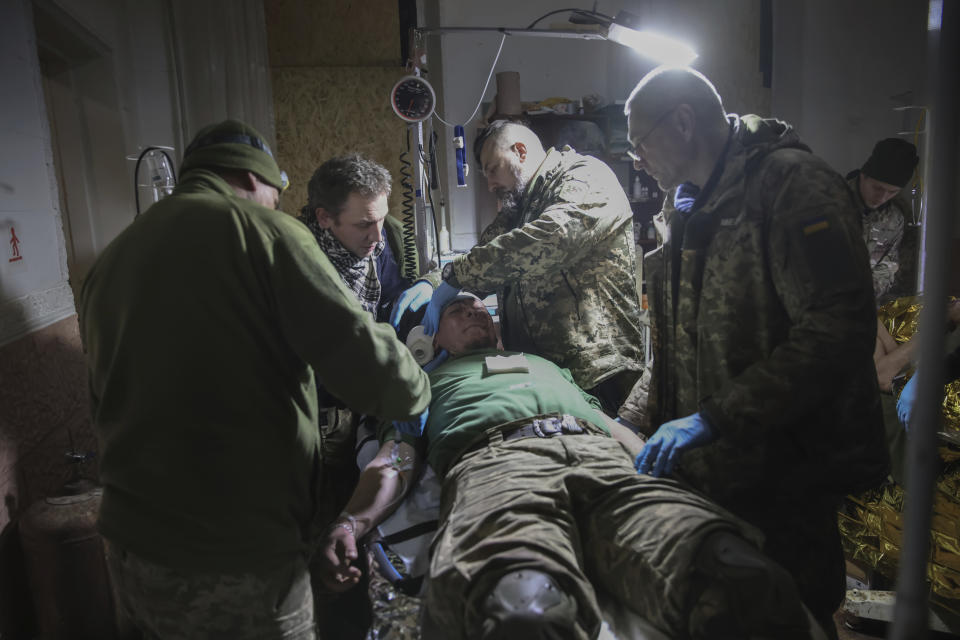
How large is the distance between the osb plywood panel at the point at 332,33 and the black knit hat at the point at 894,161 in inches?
129

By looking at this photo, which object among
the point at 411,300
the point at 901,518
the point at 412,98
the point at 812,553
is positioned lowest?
the point at 901,518

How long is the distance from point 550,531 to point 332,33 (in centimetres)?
424

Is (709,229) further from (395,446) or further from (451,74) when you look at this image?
(451,74)

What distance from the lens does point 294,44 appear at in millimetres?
4480

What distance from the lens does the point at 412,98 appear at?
108 inches

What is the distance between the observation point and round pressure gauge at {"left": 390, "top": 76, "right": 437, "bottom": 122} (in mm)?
2717

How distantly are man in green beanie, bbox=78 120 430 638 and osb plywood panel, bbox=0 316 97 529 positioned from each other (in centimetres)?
91

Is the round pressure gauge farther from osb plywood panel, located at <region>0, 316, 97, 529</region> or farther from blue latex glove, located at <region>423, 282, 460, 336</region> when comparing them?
osb plywood panel, located at <region>0, 316, 97, 529</region>

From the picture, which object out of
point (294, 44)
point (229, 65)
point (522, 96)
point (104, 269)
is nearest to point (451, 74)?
point (522, 96)

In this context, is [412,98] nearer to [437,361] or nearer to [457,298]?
[457,298]

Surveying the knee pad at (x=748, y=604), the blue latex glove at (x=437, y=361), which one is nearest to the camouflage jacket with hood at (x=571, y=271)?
the blue latex glove at (x=437, y=361)

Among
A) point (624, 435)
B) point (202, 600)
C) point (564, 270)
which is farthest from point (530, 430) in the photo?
point (202, 600)

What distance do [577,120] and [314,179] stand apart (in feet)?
10.1

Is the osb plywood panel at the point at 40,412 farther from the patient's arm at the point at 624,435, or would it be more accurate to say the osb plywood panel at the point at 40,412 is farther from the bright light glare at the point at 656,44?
the bright light glare at the point at 656,44
